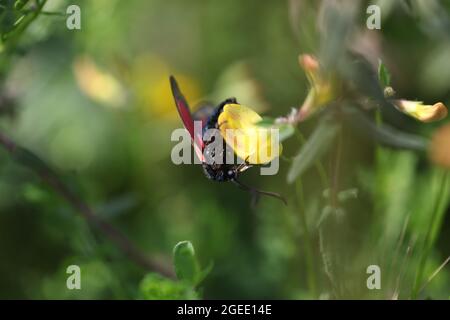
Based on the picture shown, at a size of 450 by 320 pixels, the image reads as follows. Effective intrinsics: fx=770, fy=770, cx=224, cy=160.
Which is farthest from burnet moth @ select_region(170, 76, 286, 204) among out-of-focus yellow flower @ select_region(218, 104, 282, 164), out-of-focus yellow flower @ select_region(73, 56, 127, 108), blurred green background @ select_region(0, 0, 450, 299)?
out-of-focus yellow flower @ select_region(73, 56, 127, 108)

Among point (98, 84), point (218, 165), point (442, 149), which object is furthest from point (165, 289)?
point (98, 84)

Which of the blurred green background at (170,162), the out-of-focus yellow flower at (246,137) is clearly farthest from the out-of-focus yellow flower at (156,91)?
the out-of-focus yellow flower at (246,137)

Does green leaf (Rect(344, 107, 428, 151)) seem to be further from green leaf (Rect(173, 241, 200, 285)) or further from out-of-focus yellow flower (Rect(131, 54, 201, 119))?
out-of-focus yellow flower (Rect(131, 54, 201, 119))

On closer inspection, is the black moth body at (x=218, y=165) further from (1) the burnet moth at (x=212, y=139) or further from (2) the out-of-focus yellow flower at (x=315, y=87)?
(2) the out-of-focus yellow flower at (x=315, y=87)

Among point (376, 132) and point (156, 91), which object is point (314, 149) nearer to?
point (376, 132)

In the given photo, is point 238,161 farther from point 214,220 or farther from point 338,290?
point 214,220

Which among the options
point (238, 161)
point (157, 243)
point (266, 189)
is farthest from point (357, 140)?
point (238, 161)
